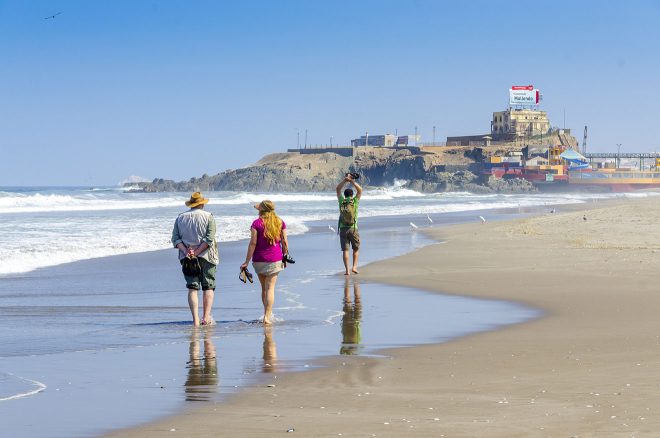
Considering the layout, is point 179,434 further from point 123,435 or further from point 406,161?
point 406,161

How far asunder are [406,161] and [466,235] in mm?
130240

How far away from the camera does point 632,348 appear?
7816mm

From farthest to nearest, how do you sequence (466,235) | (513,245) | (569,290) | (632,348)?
(466,235) < (513,245) < (569,290) < (632,348)

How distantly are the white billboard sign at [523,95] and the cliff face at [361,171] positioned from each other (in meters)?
7.98

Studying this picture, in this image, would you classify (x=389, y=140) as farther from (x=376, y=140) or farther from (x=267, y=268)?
(x=267, y=268)

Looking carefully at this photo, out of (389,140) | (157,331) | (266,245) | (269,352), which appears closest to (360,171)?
(389,140)

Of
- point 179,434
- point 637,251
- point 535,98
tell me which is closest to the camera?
point 179,434

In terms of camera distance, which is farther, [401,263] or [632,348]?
[401,263]

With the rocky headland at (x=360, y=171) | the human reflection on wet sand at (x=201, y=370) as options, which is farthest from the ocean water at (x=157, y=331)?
the rocky headland at (x=360, y=171)

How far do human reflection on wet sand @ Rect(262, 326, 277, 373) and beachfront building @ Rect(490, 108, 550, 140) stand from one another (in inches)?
5693

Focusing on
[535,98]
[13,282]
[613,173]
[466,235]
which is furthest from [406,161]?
[13,282]

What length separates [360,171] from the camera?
166125 millimetres

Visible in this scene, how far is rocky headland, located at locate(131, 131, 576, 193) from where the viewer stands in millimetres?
139000

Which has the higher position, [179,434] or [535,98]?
[535,98]
